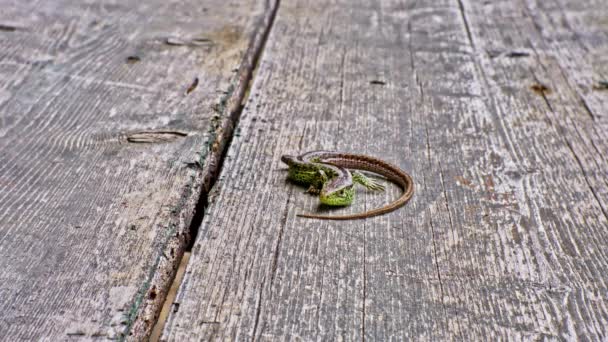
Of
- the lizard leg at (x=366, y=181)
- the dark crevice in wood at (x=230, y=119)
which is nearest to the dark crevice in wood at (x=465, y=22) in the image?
the dark crevice in wood at (x=230, y=119)

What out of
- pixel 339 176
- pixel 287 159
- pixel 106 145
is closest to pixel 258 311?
pixel 339 176

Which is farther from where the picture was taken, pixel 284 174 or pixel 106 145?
pixel 106 145

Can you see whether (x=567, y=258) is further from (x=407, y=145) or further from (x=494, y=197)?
(x=407, y=145)

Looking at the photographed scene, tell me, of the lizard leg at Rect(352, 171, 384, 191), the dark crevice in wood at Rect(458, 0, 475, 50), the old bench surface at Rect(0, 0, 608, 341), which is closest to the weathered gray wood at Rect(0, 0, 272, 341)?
the old bench surface at Rect(0, 0, 608, 341)

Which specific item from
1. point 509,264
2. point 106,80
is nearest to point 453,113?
point 509,264

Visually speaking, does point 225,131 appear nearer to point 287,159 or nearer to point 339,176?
point 287,159

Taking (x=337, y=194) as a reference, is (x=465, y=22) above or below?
below
